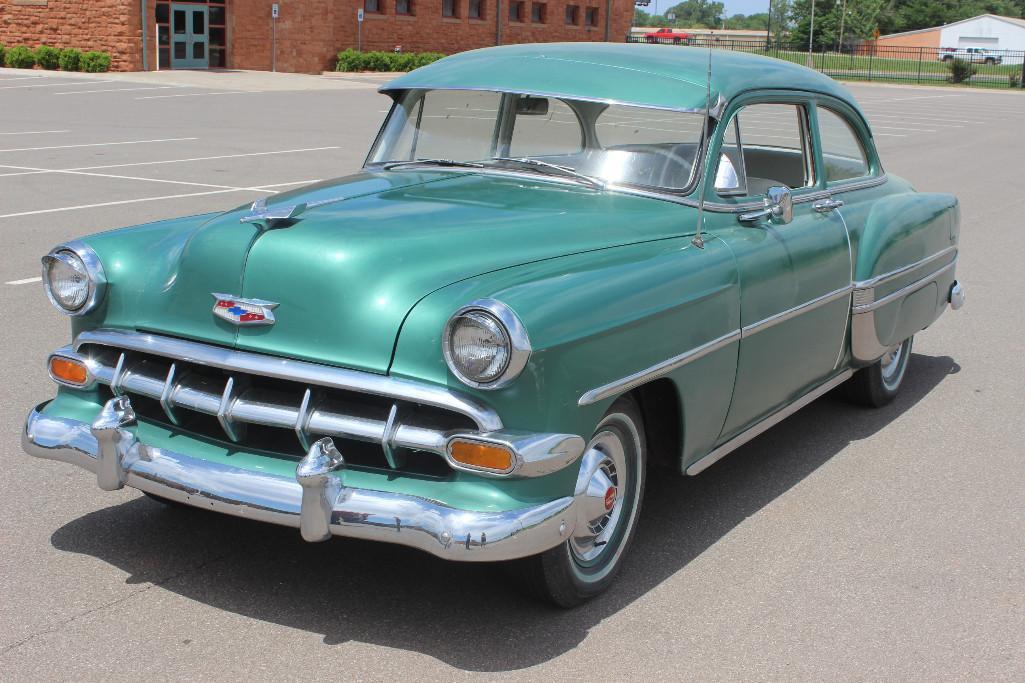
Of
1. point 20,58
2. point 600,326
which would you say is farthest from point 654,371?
point 20,58

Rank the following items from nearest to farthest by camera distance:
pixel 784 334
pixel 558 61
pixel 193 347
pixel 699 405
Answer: pixel 193 347 → pixel 699 405 → pixel 784 334 → pixel 558 61

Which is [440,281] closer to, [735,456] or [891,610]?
[891,610]

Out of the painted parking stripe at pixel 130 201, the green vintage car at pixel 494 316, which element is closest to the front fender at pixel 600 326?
the green vintage car at pixel 494 316

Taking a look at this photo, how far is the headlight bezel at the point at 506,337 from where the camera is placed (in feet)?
10.5

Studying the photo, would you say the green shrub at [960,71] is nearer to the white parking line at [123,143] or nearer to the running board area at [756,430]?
the white parking line at [123,143]

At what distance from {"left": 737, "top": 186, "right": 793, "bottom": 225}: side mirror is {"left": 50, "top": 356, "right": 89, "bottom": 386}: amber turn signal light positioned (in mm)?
2333

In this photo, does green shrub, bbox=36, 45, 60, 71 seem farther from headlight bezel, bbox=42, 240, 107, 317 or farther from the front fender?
the front fender

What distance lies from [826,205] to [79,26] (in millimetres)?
35703

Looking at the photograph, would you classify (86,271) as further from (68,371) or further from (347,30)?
(347,30)

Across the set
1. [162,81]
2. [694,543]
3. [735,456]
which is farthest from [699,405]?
[162,81]

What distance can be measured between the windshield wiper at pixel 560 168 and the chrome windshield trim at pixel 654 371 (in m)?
0.75

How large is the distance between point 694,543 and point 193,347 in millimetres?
1798

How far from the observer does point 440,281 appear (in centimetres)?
347

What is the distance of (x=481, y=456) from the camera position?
10.6ft
